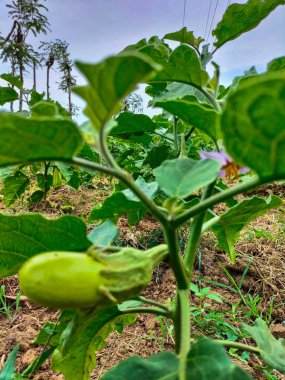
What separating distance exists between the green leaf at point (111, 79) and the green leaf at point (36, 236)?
Result: 0.17 meters

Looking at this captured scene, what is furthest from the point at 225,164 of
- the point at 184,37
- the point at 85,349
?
the point at 184,37

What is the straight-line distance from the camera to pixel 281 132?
0.31 meters

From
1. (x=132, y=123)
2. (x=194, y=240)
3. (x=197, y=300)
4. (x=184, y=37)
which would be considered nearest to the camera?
(x=194, y=240)

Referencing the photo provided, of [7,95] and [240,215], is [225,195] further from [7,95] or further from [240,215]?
[7,95]

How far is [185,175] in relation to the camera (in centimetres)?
44

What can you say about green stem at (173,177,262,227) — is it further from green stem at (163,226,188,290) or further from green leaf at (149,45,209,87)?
green leaf at (149,45,209,87)

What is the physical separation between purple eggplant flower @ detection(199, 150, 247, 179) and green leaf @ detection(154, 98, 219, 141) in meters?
0.05

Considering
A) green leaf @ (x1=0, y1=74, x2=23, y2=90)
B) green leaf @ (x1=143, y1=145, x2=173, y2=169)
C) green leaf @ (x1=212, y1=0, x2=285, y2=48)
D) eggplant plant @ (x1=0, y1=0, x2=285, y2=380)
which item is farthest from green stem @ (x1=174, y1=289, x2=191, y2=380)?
green leaf @ (x1=0, y1=74, x2=23, y2=90)

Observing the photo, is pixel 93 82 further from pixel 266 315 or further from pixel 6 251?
pixel 266 315

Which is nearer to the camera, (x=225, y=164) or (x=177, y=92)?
(x=225, y=164)

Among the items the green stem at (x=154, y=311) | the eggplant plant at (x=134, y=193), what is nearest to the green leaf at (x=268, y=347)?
the eggplant plant at (x=134, y=193)

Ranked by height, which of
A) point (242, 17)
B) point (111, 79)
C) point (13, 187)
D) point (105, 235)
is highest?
point (242, 17)

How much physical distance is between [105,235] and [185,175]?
0.14m

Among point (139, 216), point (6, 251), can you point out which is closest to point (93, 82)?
point (6, 251)
